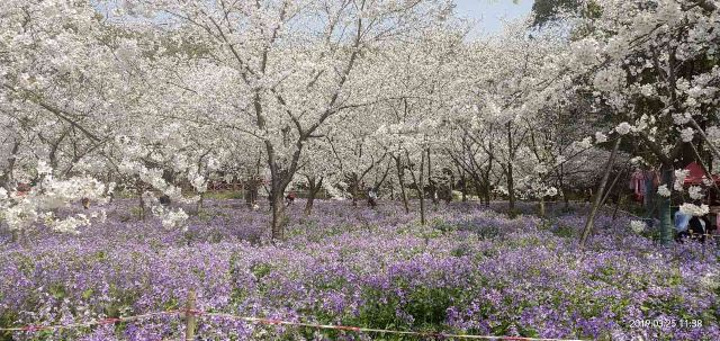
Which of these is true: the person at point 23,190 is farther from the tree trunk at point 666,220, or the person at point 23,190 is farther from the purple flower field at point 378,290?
the tree trunk at point 666,220

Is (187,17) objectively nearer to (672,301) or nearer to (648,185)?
(672,301)

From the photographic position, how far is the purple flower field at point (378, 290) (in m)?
6.33

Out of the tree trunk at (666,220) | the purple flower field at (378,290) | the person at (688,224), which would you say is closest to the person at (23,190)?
the purple flower field at (378,290)

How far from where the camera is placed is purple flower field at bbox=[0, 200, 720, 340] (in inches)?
249

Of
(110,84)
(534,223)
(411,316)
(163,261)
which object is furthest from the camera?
(534,223)

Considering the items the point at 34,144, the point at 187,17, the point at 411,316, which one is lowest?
the point at 411,316

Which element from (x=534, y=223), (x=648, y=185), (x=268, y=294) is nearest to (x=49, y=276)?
(x=268, y=294)

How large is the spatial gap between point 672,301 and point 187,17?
32.5ft

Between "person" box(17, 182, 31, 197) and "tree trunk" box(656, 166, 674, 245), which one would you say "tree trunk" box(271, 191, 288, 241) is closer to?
"person" box(17, 182, 31, 197)

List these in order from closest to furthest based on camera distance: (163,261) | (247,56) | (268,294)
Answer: (268,294), (163,261), (247,56)

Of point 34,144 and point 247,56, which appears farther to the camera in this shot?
point 34,144

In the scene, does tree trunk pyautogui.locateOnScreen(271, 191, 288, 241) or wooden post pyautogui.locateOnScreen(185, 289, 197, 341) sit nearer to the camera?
→ wooden post pyautogui.locateOnScreen(185, 289, 197, 341)

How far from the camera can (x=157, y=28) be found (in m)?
11.9

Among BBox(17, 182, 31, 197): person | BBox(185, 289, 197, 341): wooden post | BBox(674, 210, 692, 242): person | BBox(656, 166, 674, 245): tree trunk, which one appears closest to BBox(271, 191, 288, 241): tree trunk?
BBox(17, 182, 31, 197): person
